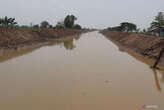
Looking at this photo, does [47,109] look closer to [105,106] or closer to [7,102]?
[7,102]

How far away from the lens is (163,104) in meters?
4.45

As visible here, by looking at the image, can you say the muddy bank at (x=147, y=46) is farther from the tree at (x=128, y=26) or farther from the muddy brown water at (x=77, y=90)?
the tree at (x=128, y=26)

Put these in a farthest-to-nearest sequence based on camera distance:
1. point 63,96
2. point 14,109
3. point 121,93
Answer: point 121,93 → point 63,96 → point 14,109

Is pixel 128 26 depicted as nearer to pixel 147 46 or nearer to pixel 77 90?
pixel 147 46

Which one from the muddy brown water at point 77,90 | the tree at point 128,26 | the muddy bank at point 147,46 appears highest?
the tree at point 128,26

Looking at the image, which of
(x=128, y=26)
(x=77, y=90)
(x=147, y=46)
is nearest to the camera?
(x=77, y=90)

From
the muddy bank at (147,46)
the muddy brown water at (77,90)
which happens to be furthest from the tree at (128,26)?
the muddy brown water at (77,90)

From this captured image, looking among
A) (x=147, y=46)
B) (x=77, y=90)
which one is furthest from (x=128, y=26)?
(x=77, y=90)

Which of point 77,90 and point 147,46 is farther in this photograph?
point 147,46

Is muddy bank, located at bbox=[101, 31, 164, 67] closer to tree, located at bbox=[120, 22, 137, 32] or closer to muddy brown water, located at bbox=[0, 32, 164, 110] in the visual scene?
muddy brown water, located at bbox=[0, 32, 164, 110]

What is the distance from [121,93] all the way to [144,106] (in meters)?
1.03

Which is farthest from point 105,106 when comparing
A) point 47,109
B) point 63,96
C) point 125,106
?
point 47,109

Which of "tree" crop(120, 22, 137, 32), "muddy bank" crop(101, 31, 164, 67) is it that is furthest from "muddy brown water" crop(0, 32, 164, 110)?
"tree" crop(120, 22, 137, 32)

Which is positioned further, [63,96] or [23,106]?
[63,96]
